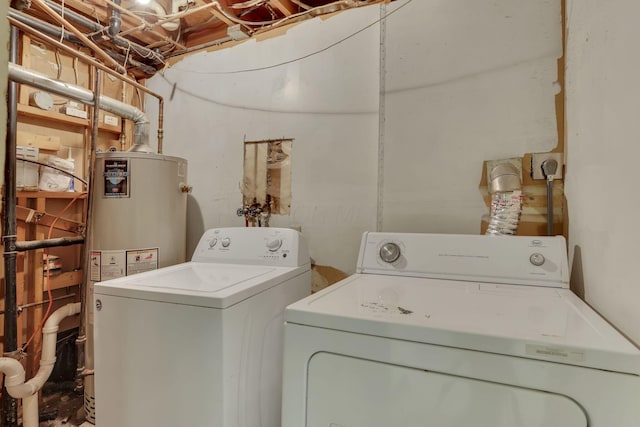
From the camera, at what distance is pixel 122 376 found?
113cm

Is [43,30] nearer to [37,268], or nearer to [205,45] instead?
[205,45]

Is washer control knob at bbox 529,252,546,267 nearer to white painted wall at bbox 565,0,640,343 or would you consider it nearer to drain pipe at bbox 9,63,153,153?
white painted wall at bbox 565,0,640,343

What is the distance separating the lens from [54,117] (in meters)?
1.92

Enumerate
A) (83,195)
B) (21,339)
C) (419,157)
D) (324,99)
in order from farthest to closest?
(83,195)
(324,99)
(21,339)
(419,157)

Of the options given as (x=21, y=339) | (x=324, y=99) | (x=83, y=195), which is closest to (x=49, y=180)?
(x=83, y=195)

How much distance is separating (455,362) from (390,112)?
1.31m

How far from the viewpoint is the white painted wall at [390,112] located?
1.44m

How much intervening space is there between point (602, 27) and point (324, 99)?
121 centimetres

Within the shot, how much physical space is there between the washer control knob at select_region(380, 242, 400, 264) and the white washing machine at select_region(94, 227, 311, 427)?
45cm

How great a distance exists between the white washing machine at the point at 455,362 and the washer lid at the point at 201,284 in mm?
316

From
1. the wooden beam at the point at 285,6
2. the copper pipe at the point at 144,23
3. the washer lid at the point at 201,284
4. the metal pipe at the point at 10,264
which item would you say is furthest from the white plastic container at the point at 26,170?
the wooden beam at the point at 285,6

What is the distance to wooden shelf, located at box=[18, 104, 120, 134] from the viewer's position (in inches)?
70.6

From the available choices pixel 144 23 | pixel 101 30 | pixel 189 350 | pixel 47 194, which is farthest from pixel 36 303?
pixel 144 23

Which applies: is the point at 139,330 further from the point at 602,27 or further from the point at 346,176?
the point at 602,27
